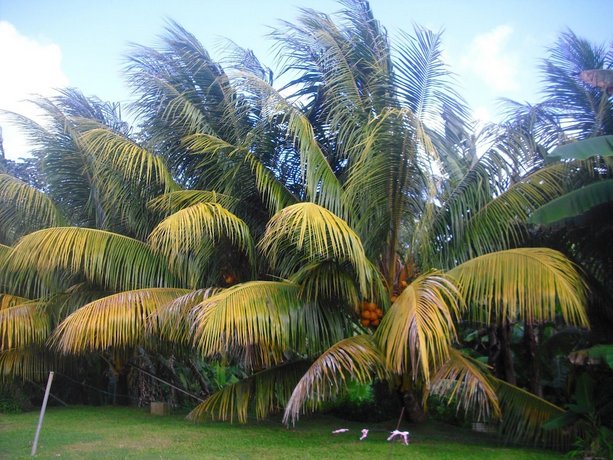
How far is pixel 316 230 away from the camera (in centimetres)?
704

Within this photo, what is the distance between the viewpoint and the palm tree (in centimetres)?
723

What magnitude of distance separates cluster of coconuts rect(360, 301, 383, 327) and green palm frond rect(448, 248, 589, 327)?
137 centimetres

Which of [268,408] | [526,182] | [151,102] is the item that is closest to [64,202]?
[151,102]

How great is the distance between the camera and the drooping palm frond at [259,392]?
27.6 ft

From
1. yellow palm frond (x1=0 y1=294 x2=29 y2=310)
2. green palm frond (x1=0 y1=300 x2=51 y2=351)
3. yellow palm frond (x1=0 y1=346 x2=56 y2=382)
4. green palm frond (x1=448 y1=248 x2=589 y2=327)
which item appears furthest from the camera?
yellow palm frond (x1=0 y1=294 x2=29 y2=310)

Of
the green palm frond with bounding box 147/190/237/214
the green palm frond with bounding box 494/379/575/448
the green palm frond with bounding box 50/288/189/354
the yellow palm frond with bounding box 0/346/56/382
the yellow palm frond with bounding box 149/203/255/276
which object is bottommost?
the green palm frond with bounding box 494/379/575/448

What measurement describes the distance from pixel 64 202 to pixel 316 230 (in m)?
6.44

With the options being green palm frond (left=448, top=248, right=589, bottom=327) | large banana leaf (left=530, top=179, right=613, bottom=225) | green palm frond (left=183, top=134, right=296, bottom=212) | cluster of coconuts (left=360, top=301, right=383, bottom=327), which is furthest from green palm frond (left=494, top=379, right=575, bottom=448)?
green palm frond (left=183, top=134, right=296, bottom=212)

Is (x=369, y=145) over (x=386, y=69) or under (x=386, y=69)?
under

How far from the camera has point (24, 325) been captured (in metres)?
10.3

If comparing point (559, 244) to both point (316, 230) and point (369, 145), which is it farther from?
point (316, 230)

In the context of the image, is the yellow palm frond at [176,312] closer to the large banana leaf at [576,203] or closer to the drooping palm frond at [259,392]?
Result: the drooping palm frond at [259,392]

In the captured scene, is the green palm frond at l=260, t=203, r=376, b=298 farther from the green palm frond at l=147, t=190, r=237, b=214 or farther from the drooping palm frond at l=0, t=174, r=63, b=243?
the drooping palm frond at l=0, t=174, r=63, b=243

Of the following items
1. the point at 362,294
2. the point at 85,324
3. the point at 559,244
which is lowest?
the point at 85,324
